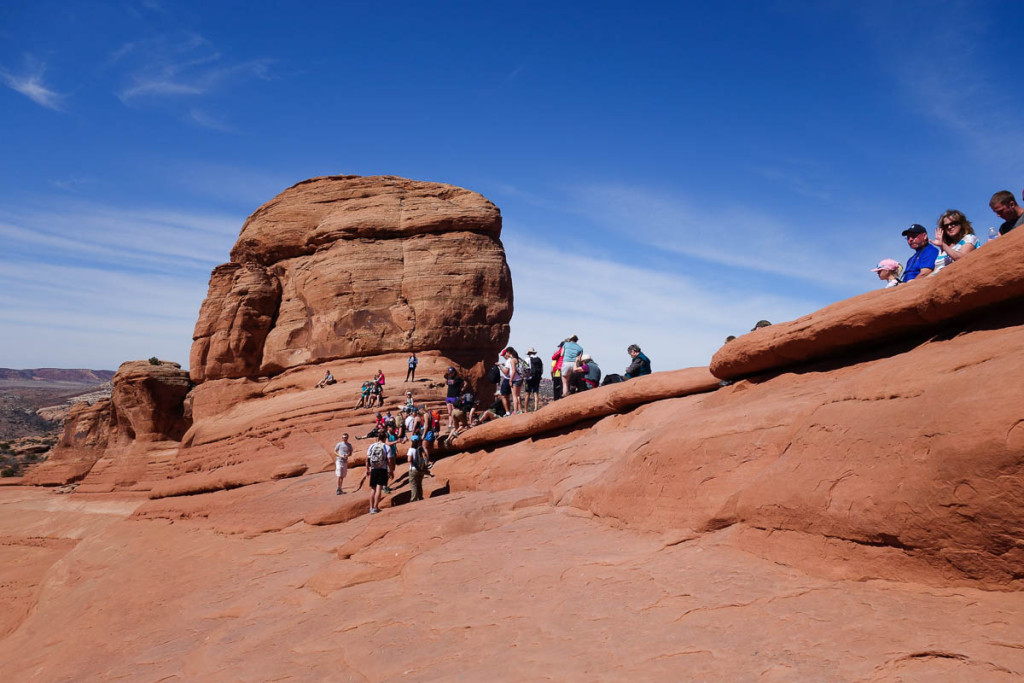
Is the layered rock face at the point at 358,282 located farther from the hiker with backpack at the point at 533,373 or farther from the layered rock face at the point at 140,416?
the hiker with backpack at the point at 533,373

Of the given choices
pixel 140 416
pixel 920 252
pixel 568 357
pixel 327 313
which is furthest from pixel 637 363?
pixel 140 416

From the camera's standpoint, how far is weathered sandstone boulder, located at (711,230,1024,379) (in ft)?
19.6

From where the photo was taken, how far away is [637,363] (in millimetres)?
14117

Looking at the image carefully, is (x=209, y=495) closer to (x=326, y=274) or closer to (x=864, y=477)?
(x=326, y=274)

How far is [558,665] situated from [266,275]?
28.5m

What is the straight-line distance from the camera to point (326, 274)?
2798 centimetres

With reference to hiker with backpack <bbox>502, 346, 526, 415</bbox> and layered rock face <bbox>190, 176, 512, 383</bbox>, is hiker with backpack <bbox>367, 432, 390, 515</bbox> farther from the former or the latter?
layered rock face <bbox>190, 176, 512, 383</bbox>

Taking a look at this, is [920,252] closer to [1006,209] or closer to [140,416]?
[1006,209]

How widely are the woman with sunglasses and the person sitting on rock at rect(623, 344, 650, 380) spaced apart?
7007mm

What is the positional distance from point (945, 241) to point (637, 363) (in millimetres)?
7193

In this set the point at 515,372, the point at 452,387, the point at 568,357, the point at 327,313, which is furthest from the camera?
the point at 327,313

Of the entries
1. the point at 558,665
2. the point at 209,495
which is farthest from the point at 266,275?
the point at 558,665

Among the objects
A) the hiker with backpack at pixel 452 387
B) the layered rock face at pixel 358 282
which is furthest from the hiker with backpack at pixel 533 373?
the layered rock face at pixel 358 282

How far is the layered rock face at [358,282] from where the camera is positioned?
26.6 metres
